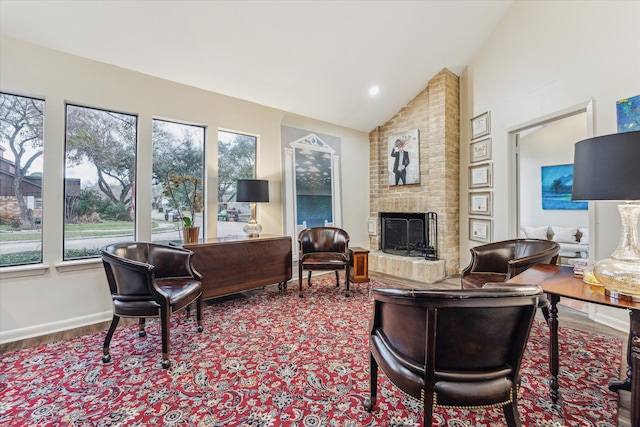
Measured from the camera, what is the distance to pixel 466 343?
1147mm

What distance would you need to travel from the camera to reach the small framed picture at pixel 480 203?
13.7ft

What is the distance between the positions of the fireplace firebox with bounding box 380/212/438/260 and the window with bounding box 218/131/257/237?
269cm

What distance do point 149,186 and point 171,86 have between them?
4.09 ft

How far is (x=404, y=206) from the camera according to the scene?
16.8ft

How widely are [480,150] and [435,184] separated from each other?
0.81m

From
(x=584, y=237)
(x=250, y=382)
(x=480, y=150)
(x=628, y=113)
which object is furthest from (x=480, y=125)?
(x=250, y=382)

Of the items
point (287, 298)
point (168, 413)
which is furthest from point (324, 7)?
point (168, 413)

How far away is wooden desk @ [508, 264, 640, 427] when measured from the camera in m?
1.22

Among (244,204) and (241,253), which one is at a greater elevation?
(244,204)

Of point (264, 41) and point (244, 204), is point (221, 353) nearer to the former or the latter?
point (244, 204)

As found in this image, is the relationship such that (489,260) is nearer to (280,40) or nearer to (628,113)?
A: (628,113)

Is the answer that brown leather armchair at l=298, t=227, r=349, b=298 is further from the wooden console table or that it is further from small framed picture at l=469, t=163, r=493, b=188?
small framed picture at l=469, t=163, r=493, b=188

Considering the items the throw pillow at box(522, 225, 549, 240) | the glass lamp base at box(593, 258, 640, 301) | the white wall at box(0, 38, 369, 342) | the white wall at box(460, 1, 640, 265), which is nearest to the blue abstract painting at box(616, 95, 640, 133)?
the white wall at box(460, 1, 640, 265)

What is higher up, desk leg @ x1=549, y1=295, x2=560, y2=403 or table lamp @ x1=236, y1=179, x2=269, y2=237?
table lamp @ x1=236, y1=179, x2=269, y2=237
